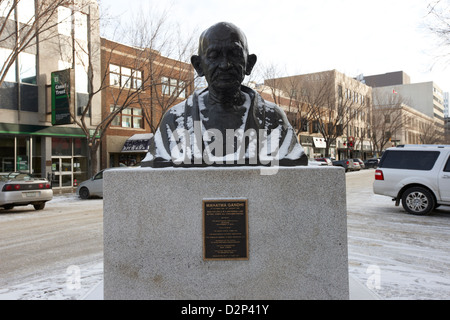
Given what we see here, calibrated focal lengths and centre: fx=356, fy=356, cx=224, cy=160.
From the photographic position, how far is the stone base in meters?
3.20

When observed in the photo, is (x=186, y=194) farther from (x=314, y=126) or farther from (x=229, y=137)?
(x=314, y=126)

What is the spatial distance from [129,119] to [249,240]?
2311 centimetres

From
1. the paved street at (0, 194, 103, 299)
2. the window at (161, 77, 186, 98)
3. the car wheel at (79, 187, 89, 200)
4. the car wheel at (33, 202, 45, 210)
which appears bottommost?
the paved street at (0, 194, 103, 299)

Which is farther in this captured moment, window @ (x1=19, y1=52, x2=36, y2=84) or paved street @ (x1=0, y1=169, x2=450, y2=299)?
window @ (x1=19, y1=52, x2=36, y2=84)

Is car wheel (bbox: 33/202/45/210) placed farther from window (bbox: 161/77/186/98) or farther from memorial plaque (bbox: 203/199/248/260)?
memorial plaque (bbox: 203/199/248/260)

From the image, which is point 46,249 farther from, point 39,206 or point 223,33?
point 39,206

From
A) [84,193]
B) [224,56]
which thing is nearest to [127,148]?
[84,193]

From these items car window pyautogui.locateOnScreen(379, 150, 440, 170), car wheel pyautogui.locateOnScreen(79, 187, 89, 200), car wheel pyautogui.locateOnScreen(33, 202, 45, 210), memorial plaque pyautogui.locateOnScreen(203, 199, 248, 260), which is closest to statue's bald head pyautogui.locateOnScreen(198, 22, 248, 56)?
memorial plaque pyautogui.locateOnScreen(203, 199, 248, 260)

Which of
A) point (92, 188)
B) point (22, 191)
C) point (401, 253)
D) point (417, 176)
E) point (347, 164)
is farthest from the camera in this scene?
point (347, 164)

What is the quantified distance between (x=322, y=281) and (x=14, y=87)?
19.2 meters

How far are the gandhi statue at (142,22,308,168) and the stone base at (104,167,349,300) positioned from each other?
0.93 ft

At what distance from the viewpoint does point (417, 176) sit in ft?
31.5

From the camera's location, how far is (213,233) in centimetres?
322
